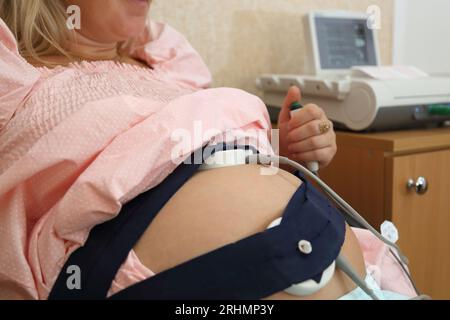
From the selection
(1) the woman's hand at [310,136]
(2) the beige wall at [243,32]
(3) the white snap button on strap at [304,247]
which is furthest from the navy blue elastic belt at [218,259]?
(2) the beige wall at [243,32]

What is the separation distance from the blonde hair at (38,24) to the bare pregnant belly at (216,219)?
42 centimetres

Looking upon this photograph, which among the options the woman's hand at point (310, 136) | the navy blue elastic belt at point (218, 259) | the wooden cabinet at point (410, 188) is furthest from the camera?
the wooden cabinet at point (410, 188)

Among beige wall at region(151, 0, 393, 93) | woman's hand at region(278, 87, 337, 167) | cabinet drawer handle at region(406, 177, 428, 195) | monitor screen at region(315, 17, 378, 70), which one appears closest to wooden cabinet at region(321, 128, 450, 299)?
cabinet drawer handle at region(406, 177, 428, 195)

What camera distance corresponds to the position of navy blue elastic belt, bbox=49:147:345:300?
512mm

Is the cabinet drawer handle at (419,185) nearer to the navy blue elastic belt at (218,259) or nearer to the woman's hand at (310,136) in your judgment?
the woman's hand at (310,136)

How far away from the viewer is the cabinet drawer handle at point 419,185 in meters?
0.97

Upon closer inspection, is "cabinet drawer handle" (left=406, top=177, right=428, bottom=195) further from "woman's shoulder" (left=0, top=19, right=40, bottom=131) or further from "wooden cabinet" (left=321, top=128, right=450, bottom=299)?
"woman's shoulder" (left=0, top=19, right=40, bottom=131)

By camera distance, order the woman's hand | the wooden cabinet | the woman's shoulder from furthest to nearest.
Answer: the wooden cabinet
the woman's hand
the woman's shoulder

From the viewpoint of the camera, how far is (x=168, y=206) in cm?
60

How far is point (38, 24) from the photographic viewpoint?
0.85 meters

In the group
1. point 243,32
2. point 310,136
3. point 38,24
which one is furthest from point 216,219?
point 243,32

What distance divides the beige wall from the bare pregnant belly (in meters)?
0.74

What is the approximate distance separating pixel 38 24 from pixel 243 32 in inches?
26.1

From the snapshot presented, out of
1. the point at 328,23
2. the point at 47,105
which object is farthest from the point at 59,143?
the point at 328,23
